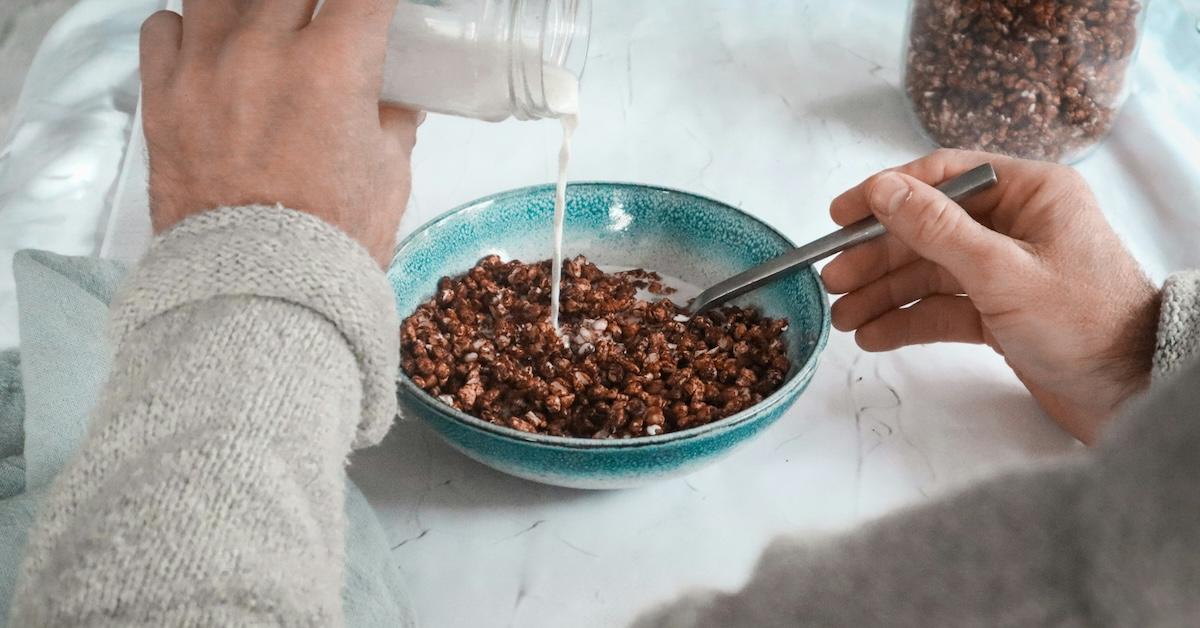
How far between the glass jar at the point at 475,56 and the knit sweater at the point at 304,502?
174 millimetres

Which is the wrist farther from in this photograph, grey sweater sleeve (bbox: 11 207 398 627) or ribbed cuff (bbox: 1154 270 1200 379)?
grey sweater sleeve (bbox: 11 207 398 627)

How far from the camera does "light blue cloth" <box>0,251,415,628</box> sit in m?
0.65

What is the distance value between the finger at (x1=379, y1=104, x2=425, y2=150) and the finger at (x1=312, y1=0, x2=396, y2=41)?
8 cm

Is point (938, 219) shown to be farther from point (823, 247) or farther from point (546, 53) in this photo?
point (546, 53)

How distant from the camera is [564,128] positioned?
824 mm

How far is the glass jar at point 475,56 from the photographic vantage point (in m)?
0.69

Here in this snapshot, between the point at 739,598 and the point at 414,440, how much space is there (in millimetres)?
579

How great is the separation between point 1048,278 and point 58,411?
2.40ft

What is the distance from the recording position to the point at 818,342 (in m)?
0.79

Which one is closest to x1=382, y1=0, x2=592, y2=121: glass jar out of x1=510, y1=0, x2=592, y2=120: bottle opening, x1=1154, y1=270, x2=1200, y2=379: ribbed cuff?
x1=510, y1=0, x2=592, y2=120: bottle opening

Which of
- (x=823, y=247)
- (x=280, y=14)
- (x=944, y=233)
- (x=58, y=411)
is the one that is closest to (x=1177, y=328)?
(x=944, y=233)

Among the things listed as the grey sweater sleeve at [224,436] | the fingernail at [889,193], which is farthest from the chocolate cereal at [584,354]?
the grey sweater sleeve at [224,436]

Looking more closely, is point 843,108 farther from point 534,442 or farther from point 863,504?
point 534,442

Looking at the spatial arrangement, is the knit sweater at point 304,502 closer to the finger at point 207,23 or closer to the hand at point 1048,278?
the finger at point 207,23
